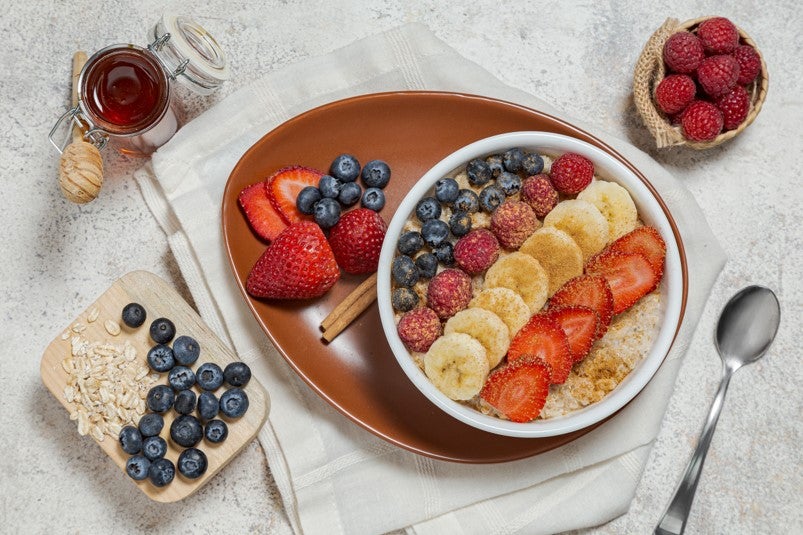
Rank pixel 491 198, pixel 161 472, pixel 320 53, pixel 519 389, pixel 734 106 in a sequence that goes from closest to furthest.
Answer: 1. pixel 519 389
2. pixel 491 198
3. pixel 161 472
4. pixel 734 106
5. pixel 320 53

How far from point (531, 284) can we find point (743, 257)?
0.78 metres

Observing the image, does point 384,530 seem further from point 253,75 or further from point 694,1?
point 694,1

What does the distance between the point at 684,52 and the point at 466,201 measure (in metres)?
0.70

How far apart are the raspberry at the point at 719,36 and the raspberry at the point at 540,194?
0.61 metres

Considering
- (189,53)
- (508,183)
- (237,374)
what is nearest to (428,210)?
(508,183)

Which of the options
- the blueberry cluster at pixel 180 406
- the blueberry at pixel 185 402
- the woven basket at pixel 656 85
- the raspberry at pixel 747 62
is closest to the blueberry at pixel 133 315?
the blueberry cluster at pixel 180 406

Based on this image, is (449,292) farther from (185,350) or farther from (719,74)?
(719,74)

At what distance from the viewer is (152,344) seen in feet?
5.84

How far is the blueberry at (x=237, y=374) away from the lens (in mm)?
1705

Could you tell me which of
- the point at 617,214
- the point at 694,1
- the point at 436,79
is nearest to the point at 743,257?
the point at 617,214

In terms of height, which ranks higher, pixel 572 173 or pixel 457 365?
pixel 572 173

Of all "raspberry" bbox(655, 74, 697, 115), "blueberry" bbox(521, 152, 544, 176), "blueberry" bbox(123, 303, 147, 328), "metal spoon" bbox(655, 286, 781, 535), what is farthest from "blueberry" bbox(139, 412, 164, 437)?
"raspberry" bbox(655, 74, 697, 115)

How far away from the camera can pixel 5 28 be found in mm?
1926

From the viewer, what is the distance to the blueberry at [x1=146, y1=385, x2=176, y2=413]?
5.57ft
